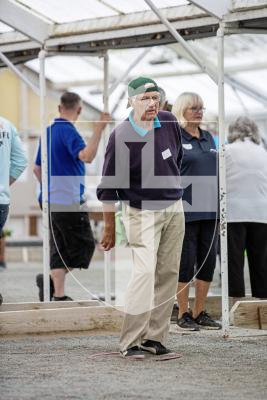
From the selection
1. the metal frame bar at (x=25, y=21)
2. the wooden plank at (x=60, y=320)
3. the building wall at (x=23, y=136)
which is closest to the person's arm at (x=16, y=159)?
the metal frame bar at (x=25, y=21)

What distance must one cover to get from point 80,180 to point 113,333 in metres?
1.75

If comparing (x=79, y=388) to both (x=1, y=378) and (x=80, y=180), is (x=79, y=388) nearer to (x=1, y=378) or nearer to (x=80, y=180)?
(x=1, y=378)

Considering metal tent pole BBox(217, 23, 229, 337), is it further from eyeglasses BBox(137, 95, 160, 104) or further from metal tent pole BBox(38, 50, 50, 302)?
metal tent pole BBox(38, 50, 50, 302)

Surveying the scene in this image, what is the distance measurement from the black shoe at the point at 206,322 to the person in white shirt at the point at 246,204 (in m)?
0.41

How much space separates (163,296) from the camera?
6078 mm

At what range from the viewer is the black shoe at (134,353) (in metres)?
5.92

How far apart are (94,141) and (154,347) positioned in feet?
7.59

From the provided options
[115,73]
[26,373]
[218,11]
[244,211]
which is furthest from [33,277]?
[26,373]

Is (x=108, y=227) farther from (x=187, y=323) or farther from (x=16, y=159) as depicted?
(x=16, y=159)

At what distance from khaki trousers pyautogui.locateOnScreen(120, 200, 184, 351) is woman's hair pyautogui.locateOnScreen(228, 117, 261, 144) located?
1794 mm

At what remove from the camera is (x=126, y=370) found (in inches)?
217

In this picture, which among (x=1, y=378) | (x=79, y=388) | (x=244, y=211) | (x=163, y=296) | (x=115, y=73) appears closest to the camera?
→ (x=79, y=388)

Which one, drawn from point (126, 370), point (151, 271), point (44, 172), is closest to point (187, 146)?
point (44, 172)

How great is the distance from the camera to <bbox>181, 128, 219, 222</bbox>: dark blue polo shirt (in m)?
7.43
